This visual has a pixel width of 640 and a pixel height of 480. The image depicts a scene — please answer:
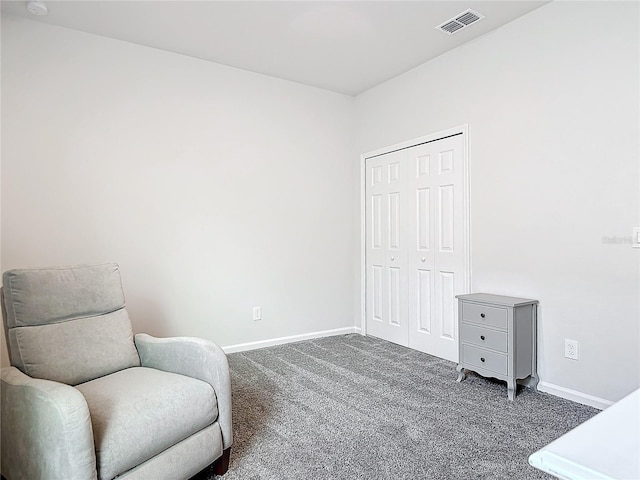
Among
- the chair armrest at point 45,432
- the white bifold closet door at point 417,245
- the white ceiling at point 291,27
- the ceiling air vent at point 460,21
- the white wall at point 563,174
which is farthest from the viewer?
the white bifold closet door at point 417,245

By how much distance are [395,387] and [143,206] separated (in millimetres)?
2427

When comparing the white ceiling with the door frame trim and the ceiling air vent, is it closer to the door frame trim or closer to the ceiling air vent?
the ceiling air vent

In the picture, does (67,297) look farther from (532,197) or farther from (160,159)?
(532,197)

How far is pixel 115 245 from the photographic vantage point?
3.23 meters

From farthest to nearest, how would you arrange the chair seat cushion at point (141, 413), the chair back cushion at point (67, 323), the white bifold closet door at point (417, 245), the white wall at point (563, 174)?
1. the white bifold closet door at point (417, 245)
2. the white wall at point (563, 174)
3. the chair back cushion at point (67, 323)
4. the chair seat cushion at point (141, 413)

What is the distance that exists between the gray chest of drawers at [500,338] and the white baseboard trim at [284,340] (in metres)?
1.65

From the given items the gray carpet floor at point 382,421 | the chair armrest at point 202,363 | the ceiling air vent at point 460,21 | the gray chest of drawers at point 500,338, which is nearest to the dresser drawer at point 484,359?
the gray chest of drawers at point 500,338

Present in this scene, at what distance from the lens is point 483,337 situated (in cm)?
284

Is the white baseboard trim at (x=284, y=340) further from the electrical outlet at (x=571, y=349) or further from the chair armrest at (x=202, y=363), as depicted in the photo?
the electrical outlet at (x=571, y=349)

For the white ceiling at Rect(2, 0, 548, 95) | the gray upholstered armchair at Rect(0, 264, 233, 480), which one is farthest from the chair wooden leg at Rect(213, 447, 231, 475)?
the white ceiling at Rect(2, 0, 548, 95)

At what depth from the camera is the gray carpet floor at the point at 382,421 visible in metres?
1.88

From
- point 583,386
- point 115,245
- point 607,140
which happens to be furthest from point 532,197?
point 115,245

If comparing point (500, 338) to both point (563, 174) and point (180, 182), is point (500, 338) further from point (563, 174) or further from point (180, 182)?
point (180, 182)

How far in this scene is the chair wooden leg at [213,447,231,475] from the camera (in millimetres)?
1825
